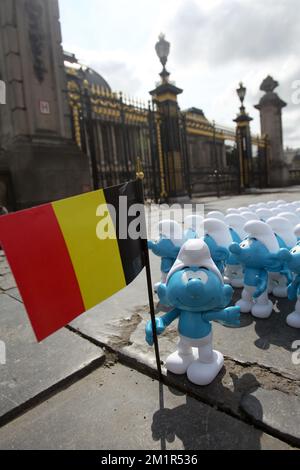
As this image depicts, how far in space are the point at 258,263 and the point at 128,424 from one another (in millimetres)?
1652

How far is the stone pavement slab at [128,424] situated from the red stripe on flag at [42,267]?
48 cm

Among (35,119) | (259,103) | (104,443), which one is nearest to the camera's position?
(104,443)

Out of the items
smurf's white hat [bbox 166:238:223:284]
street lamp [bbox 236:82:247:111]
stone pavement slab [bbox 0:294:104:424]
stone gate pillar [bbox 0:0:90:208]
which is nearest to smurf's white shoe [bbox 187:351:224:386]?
smurf's white hat [bbox 166:238:223:284]

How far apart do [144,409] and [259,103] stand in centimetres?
2141

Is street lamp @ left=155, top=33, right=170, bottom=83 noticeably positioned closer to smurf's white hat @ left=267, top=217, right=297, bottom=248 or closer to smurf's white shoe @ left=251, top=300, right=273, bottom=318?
smurf's white hat @ left=267, top=217, right=297, bottom=248

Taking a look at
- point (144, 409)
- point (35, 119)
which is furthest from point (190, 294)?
point (35, 119)

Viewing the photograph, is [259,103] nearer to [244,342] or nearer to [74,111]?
[74,111]

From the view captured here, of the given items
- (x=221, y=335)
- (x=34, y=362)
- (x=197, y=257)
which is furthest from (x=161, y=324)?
(x=34, y=362)

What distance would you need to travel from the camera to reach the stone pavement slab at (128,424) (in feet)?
4.69

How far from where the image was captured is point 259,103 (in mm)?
19734

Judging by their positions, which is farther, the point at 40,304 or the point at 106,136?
the point at 106,136

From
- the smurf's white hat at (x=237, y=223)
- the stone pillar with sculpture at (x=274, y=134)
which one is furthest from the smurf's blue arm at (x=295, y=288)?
the stone pillar with sculpture at (x=274, y=134)

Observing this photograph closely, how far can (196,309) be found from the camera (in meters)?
1.82

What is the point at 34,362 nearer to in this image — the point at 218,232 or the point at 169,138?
the point at 218,232
